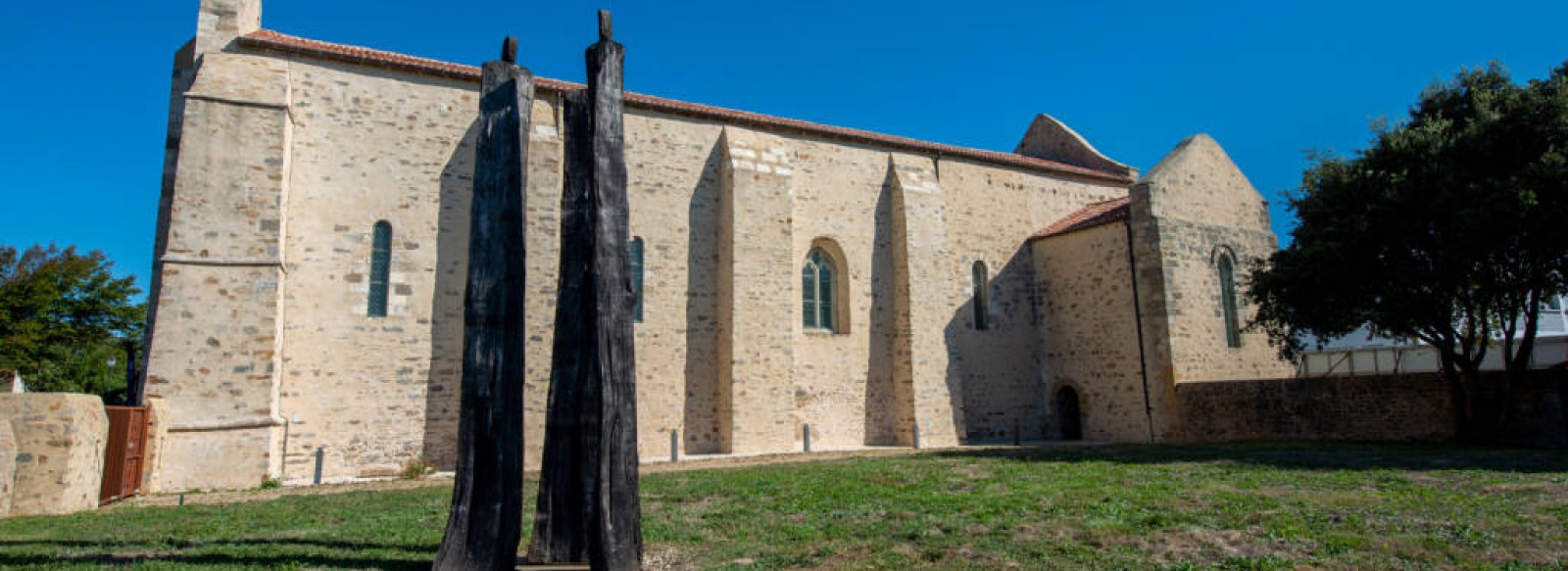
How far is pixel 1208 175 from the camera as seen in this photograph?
71.1 ft

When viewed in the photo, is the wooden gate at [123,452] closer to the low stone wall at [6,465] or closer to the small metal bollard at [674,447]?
the low stone wall at [6,465]

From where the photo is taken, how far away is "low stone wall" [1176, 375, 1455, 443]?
53.3 ft

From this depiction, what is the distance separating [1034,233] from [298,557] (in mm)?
20721

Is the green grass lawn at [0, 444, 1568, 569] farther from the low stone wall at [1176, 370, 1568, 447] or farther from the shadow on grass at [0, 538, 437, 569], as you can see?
the low stone wall at [1176, 370, 1568, 447]

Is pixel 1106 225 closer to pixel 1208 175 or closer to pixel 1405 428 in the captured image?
pixel 1208 175

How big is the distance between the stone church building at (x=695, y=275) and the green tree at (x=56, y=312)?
19437 millimetres

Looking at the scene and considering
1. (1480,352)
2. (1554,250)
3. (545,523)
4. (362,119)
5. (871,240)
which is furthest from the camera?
(871,240)

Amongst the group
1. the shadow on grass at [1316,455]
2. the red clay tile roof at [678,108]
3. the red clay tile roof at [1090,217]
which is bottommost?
the shadow on grass at [1316,455]

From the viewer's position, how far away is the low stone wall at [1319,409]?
53.3 ft

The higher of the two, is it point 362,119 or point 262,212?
point 362,119

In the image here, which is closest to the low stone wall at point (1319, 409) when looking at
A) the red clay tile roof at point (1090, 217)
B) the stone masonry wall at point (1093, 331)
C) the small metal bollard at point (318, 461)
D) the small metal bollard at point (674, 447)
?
the stone masonry wall at point (1093, 331)

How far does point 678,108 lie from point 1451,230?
15174 mm

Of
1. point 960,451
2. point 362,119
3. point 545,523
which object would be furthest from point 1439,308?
point 362,119

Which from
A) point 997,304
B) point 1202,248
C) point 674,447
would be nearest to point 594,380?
point 674,447
